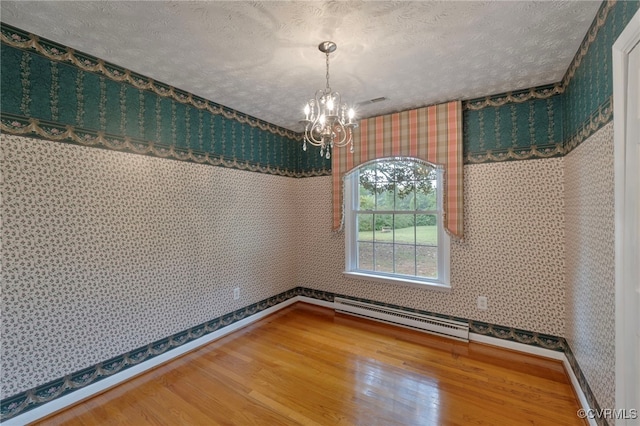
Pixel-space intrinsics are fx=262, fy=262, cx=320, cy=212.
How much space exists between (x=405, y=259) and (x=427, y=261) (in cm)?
25

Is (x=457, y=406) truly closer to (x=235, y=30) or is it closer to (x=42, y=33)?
(x=235, y=30)

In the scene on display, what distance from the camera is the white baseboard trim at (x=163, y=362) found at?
174 cm

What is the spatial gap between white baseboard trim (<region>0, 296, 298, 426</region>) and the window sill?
1486mm

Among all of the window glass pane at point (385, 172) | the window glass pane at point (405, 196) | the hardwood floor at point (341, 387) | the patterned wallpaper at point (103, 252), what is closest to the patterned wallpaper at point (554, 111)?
the window glass pane at point (405, 196)

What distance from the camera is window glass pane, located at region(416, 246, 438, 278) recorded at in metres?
3.04

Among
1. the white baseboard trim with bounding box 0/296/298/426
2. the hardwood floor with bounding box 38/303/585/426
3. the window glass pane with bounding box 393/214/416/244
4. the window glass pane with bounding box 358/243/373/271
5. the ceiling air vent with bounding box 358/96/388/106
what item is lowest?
the hardwood floor with bounding box 38/303/585/426

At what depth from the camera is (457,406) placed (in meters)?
1.84

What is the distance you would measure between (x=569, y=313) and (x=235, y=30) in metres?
3.38

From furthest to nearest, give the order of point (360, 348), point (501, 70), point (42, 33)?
point (360, 348), point (501, 70), point (42, 33)

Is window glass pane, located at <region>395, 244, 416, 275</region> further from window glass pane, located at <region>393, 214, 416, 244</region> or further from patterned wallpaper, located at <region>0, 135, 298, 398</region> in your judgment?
patterned wallpaper, located at <region>0, 135, 298, 398</region>

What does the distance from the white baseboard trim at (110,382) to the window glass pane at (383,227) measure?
6.44ft

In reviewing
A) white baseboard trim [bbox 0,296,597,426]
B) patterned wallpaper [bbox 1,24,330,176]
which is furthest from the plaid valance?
patterned wallpaper [bbox 1,24,330,176]

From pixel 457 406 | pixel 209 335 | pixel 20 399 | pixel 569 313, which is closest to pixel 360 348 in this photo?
pixel 457 406

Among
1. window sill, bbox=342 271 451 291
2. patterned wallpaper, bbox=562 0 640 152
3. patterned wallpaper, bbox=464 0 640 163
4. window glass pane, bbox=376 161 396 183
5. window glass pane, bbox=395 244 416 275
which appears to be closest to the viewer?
patterned wallpaper, bbox=562 0 640 152
